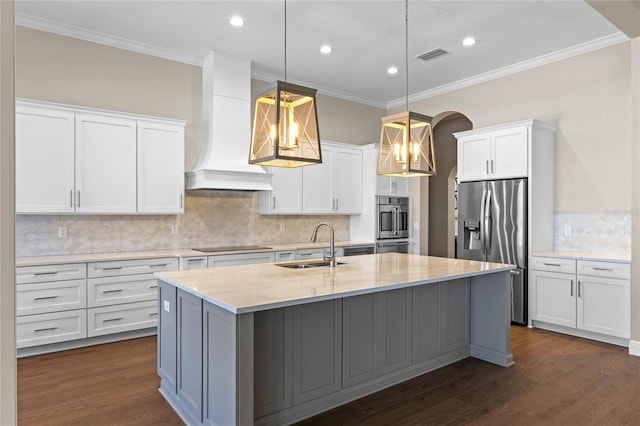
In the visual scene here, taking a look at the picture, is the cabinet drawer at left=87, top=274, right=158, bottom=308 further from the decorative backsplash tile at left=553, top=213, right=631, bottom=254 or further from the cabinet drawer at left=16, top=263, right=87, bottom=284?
the decorative backsplash tile at left=553, top=213, right=631, bottom=254

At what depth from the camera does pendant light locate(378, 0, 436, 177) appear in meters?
3.18

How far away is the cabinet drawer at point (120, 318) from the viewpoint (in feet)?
13.4

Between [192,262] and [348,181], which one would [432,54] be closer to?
[348,181]

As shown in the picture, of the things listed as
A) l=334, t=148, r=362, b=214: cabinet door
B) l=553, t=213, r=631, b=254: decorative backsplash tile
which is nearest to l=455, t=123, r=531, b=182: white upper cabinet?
l=553, t=213, r=631, b=254: decorative backsplash tile

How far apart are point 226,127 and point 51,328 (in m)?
2.86

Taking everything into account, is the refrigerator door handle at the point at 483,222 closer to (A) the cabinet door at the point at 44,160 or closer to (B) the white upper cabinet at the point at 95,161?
(B) the white upper cabinet at the point at 95,161

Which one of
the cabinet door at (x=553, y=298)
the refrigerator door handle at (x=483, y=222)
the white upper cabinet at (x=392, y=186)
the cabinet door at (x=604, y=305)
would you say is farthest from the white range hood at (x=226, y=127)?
the cabinet door at (x=604, y=305)

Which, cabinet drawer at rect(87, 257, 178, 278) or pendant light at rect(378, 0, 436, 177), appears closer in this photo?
pendant light at rect(378, 0, 436, 177)

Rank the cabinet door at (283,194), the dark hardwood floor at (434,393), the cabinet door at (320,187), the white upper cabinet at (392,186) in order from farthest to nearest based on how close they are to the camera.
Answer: the white upper cabinet at (392,186), the cabinet door at (320,187), the cabinet door at (283,194), the dark hardwood floor at (434,393)

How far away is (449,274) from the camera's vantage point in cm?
305

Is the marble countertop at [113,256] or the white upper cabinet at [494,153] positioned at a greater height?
the white upper cabinet at [494,153]

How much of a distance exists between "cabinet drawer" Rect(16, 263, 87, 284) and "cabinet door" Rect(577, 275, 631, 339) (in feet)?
17.0

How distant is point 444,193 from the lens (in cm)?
830

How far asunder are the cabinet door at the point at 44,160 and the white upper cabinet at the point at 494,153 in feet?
15.5
